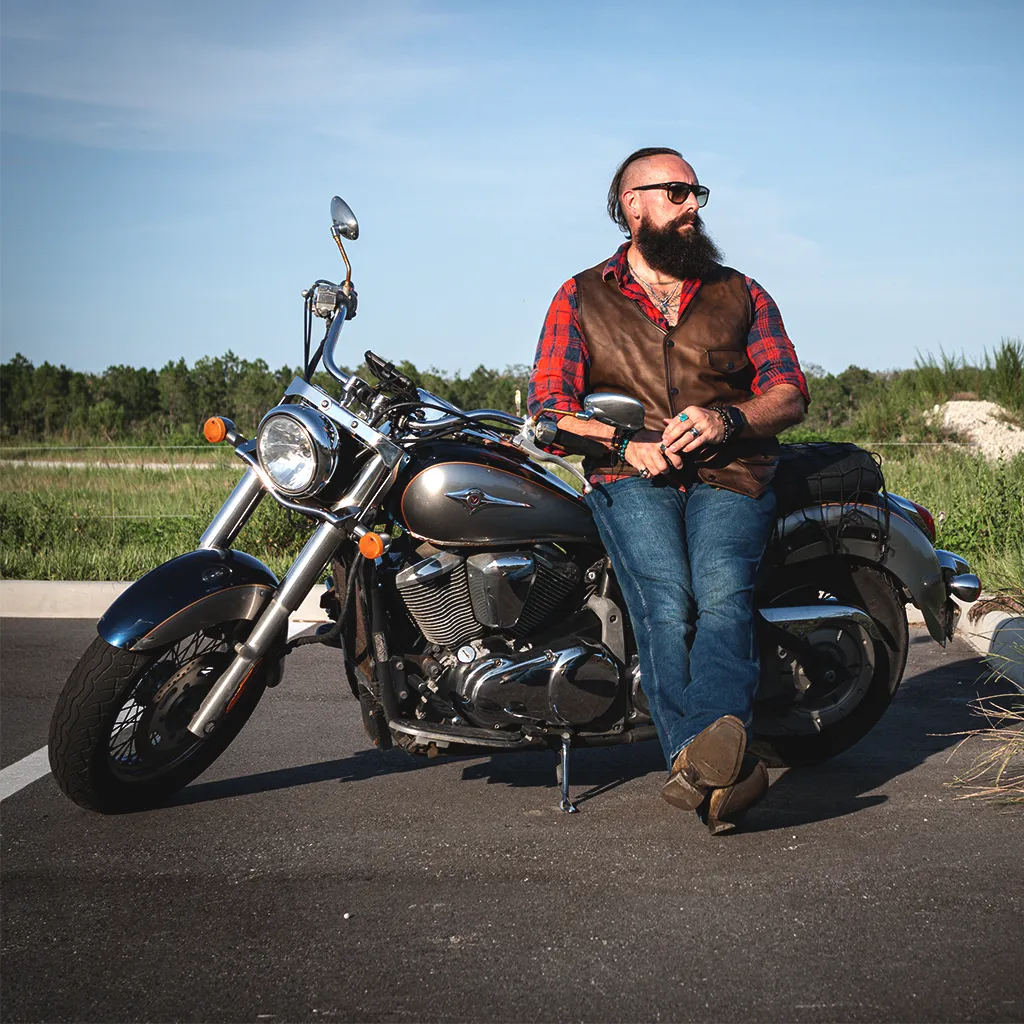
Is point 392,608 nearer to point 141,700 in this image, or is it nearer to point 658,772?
point 141,700

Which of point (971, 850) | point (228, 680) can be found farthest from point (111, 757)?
point (971, 850)

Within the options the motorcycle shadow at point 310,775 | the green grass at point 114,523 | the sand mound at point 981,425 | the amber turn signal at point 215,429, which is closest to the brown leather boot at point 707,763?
the motorcycle shadow at point 310,775

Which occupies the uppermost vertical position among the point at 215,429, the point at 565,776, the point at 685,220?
the point at 685,220

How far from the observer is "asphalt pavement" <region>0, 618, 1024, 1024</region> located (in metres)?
2.62

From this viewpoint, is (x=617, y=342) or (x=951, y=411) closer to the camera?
(x=617, y=342)

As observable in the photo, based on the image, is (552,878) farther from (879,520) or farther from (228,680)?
(879,520)

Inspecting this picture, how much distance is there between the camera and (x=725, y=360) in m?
3.88

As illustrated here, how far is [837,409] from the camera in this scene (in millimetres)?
17188

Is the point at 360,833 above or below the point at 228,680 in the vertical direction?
below

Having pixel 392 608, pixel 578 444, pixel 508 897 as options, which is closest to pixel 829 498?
pixel 578 444

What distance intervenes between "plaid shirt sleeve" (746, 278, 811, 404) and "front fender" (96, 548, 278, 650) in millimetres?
1692

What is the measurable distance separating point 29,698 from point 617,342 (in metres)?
3.11

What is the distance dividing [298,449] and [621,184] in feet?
5.07

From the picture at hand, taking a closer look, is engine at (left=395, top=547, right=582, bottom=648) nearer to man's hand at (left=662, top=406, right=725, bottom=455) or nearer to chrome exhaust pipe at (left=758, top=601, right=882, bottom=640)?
man's hand at (left=662, top=406, right=725, bottom=455)
